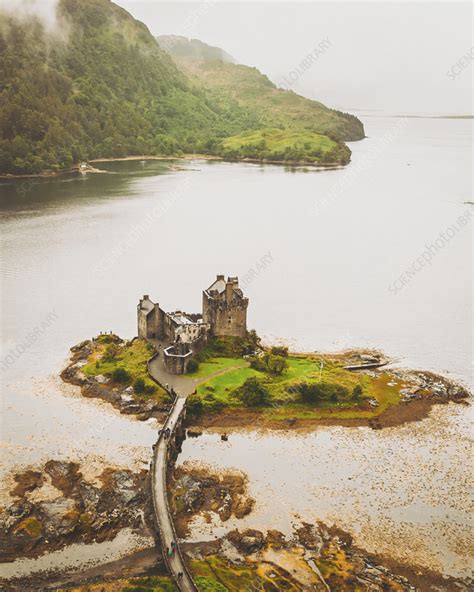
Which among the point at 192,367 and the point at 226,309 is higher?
the point at 226,309

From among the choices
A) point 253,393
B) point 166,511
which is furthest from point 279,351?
point 166,511

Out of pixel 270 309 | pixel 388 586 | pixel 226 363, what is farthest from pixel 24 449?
pixel 270 309

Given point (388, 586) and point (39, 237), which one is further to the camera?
point (39, 237)

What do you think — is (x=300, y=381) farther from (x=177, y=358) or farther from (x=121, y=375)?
(x=121, y=375)

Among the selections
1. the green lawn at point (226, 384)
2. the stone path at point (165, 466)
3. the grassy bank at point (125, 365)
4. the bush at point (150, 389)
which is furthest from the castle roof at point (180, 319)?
the bush at point (150, 389)

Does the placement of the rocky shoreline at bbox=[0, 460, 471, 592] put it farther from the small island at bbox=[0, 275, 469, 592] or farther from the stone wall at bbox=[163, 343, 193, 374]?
the stone wall at bbox=[163, 343, 193, 374]

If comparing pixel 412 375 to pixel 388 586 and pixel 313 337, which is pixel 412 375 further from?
pixel 388 586

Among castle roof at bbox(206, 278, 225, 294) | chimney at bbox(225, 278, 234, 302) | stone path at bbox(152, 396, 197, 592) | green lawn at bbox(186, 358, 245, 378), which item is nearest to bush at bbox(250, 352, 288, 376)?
green lawn at bbox(186, 358, 245, 378)
